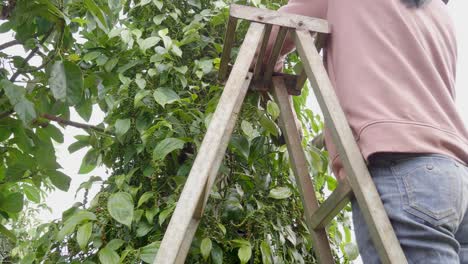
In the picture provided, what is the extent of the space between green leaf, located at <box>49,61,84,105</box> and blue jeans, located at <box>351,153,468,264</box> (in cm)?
72

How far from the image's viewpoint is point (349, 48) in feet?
3.03

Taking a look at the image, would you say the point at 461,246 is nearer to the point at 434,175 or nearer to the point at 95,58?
the point at 434,175

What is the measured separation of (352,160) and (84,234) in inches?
25.3

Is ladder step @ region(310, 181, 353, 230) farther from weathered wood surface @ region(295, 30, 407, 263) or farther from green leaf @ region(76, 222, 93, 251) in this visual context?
green leaf @ region(76, 222, 93, 251)

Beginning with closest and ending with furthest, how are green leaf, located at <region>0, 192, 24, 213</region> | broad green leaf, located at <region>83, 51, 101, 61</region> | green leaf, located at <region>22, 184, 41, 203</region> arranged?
green leaf, located at <region>0, 192, 24, 213</region> → broad green leaf, located at <region>83, 51, 101, 61</region> → green leaf, located at <region>22, 184, 41, 203</region>

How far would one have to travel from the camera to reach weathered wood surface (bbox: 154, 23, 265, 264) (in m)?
0.77

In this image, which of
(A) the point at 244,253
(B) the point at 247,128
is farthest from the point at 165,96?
(A) the point at 244,253

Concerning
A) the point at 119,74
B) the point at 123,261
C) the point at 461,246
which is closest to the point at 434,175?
the point at 461,246

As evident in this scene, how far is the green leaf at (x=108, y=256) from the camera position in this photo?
3.79 feet

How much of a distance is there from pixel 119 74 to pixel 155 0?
9.2 inches

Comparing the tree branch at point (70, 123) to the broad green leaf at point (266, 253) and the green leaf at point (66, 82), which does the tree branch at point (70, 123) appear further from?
the broad green leaf at point (266, 253)

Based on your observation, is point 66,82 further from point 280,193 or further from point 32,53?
point 280,193

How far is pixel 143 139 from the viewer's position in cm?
129

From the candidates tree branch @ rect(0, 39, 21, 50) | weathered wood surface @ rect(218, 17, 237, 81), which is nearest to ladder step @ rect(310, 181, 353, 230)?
weathered wood surface @ rect(218, 17, 237, 81)
